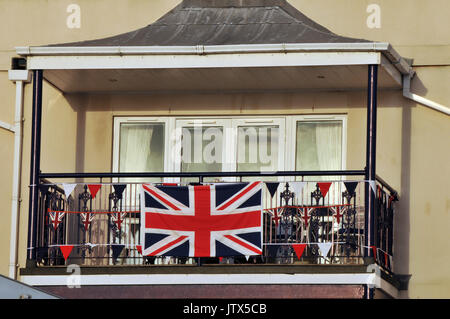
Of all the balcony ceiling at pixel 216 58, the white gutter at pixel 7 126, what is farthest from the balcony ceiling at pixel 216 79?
the white gutter at pixel 7 126

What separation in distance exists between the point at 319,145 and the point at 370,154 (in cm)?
212

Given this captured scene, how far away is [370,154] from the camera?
18.5 metres

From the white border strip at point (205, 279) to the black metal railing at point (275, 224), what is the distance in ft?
0.83

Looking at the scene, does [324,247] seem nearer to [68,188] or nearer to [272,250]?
[272,250]

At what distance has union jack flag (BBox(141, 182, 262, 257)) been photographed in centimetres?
1858

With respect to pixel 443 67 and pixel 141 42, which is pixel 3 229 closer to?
pixel 141 42

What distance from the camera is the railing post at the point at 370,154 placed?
18312mm

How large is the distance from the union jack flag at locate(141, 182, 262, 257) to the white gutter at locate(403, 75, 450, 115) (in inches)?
115

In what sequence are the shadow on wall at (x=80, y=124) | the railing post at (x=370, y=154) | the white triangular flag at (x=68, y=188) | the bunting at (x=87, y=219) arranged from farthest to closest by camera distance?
the shadow on wall at (x=80, y=124)
the bunting at (x=87, y=219)
the white triangular flag at (x=68, y=188)
the railing post at (x=370, y=154)

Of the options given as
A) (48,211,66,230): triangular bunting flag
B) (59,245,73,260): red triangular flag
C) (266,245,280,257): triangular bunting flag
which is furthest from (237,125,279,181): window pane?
(59,245,73,260): red triangular flag

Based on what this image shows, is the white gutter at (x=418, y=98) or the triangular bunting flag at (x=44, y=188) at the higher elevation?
the white gutter at (x=418, y=98)

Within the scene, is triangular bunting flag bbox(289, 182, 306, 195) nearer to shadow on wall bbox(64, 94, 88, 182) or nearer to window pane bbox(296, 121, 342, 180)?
window pane bbox(296, 121, 342, 180)

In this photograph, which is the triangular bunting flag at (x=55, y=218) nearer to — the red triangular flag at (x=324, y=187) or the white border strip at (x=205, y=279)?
the white border strip at (x=205, y=279)

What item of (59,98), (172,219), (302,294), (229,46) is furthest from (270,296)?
(59,98)
